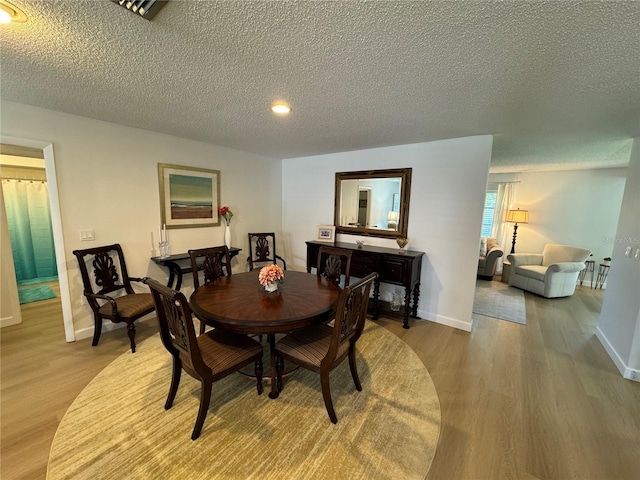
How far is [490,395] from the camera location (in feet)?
6.67

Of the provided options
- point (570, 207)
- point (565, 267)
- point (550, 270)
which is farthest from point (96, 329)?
point (570, 207)


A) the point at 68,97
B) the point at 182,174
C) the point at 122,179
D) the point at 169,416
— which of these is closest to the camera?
the point at 169,416

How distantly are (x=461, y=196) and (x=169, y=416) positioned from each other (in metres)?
3.49

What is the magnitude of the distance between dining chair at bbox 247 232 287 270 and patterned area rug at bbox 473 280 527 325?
10.4 feet

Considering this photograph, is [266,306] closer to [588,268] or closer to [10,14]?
[10,14]

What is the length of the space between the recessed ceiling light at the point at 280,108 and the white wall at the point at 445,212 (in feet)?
5.68

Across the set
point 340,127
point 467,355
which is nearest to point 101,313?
point 340,127

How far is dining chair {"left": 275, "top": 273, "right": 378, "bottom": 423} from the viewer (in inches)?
63.9

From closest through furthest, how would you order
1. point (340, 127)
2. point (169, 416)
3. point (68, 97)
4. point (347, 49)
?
1. point (347, 49)
2. point (169, 416)
3. point (68, 97)
4. point (340, 127)

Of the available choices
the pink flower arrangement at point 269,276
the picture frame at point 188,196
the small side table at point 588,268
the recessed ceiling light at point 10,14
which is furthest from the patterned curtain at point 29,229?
the small side table at point 588,268

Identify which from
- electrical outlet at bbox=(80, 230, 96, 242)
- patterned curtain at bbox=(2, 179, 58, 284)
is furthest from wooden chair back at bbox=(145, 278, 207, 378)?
patterned curtain at bbox=(2, 179, 58, 284)

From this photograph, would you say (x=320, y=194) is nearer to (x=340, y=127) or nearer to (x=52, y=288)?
(x=340, y=127)

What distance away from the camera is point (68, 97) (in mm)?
2121

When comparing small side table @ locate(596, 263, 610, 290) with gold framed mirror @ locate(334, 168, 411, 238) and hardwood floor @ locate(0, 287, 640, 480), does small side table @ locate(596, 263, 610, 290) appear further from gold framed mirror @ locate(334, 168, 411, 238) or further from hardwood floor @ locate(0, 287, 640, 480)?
gold framed mirror @ locate(334, 168, 411, 238)
